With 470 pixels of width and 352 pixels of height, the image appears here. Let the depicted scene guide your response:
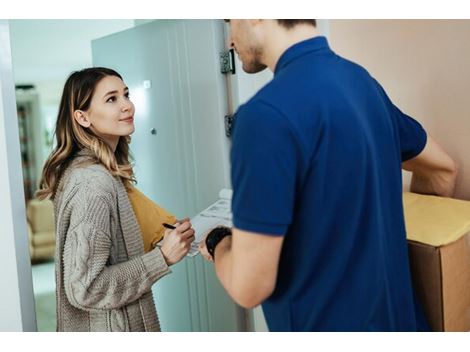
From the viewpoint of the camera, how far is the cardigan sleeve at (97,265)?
1142mm

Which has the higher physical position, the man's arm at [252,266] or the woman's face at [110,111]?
the woman's face at [110,111]

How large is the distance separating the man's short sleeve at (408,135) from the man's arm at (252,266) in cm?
43

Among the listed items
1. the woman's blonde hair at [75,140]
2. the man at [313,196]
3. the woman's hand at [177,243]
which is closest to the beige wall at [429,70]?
the man at [313,196]

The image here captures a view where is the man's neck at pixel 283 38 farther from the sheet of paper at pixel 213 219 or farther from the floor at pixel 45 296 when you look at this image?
the floor at pixel 45 296

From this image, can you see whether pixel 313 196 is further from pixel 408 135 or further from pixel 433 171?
pixel 433 171

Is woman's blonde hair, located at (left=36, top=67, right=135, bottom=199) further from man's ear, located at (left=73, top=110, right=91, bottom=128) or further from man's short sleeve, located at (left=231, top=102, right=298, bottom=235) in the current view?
man's short sleeve, located at (left=231, top=102, right=298, bottom=235)

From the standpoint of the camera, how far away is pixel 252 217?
0.71 metres

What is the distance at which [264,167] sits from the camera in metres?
0.70

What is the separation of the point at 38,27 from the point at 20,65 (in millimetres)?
2779

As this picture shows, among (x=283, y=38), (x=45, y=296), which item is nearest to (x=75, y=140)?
(x=283, y=38)

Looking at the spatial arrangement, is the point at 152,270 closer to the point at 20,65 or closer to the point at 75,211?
the point at 75,211

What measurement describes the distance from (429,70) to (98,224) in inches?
35.7

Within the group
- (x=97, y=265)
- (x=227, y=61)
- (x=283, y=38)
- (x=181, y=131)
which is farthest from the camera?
(x=181, y=131)

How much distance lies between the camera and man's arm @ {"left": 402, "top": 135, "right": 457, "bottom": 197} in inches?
43.3
